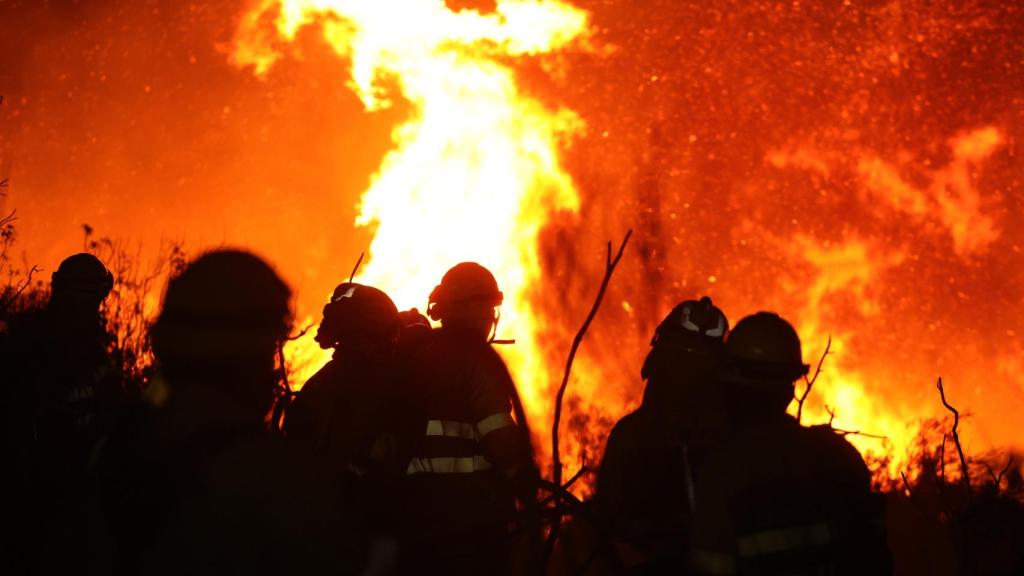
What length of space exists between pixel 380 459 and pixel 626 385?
161 feet

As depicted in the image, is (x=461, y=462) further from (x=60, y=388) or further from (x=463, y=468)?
(x=60, y=388)

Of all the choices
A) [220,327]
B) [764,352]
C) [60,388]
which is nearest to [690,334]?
[764,352]

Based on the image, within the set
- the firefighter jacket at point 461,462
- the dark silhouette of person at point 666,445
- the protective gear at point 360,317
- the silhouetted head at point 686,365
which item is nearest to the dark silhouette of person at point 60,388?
the protective gear at point 360,317

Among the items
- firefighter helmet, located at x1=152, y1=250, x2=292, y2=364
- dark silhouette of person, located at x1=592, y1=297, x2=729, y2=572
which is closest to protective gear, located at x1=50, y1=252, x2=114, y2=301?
dark silhouette of person, located at x1=592, y1=297, x2=729, y2=572

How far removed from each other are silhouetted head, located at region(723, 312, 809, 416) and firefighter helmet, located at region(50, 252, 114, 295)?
12.2ft

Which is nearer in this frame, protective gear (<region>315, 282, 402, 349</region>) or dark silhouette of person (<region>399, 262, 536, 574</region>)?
dark silhouette of person (<region>399, 262, 536, 574</region>)

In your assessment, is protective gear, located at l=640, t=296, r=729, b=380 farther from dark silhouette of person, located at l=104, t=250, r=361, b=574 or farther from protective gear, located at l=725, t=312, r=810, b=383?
dark silhouette of person, located at l=104, t=250, r=361, b=574

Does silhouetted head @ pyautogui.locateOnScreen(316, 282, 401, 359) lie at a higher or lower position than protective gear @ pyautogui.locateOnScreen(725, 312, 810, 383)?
higher

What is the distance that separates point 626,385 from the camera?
52781mm

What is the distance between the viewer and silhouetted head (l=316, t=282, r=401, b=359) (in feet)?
Result: 15.9

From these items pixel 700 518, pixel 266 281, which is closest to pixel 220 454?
pixel 266 281

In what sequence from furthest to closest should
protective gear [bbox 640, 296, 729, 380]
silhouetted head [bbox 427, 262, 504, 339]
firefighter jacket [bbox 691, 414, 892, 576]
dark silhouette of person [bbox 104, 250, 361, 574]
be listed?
silhouetted head [bbox 427, 262, 504, 339], protective gear [bbox 640, 296, 729, 380], firefighter jacket [bbox 691, 414, 892, 576], dark silhouette of person [bbox 104, 250, 361, 574]

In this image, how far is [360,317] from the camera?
4.85 m

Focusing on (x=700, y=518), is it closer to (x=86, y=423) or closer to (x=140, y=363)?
(x=86, y=423)
